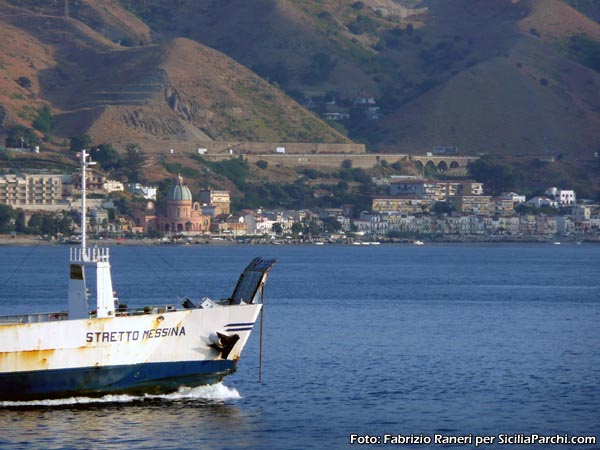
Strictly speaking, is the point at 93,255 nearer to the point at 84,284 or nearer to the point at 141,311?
the point at 84,284

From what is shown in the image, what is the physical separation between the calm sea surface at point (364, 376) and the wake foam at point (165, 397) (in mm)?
55

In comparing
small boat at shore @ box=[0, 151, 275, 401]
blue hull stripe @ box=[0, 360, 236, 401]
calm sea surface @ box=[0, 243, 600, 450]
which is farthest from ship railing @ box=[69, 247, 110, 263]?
calm sea surface @ box=[0, 243, 600, 450]

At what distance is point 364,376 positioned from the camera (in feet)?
208

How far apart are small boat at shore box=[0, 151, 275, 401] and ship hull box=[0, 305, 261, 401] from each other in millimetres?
31

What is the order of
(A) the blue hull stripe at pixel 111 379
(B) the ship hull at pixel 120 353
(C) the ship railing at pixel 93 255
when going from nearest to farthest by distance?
(B) the ship hull at pixel 120 353, (A) the blue hull stripe at pixel 111 379, (C) the ship railing at pixel 93 255

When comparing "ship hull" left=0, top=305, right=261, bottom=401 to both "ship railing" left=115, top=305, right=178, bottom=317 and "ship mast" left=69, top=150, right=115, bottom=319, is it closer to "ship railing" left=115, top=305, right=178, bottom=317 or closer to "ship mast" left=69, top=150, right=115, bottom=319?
"ship railing" left=115, top=305, right=178, bottom=317

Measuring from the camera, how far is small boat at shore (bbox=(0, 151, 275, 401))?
5325cm

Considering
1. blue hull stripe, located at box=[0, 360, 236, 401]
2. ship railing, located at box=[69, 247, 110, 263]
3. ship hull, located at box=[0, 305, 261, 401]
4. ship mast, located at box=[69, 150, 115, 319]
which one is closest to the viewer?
ship hull, located at box=[0, 305, 261, 401]

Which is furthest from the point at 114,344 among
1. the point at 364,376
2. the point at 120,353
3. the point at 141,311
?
the point at 364,376

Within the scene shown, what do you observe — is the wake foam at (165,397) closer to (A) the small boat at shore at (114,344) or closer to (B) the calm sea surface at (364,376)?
(B) the calm sea surface at (364,376)

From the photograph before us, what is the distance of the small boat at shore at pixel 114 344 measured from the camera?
175 ft

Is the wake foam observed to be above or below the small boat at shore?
below

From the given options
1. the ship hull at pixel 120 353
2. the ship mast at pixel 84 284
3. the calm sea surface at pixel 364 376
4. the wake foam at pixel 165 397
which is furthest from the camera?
the ship mast at pixel 84 284

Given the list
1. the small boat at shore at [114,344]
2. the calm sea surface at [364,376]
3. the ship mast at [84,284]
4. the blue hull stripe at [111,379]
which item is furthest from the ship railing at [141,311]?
the calm sea surface at [364,376]
